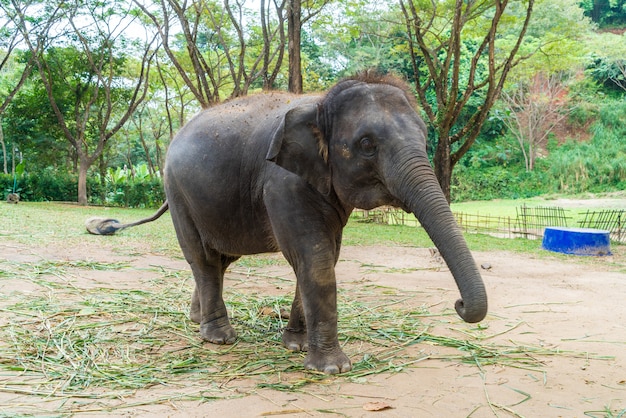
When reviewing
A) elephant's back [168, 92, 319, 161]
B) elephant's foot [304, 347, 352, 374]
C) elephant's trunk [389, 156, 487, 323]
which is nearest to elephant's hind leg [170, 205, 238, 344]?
elephant's back [168, 92, 319, 161]

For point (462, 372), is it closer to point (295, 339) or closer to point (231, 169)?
point (295, 339)

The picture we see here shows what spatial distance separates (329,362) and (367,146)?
5.28 ft

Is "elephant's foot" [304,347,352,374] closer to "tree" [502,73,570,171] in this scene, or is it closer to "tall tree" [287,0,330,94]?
"tall tree" [287,0,330,94]

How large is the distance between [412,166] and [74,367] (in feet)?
9.17

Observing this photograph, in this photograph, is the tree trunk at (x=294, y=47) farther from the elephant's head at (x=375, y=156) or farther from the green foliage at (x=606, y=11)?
the green foliage at (x=606, y=11)

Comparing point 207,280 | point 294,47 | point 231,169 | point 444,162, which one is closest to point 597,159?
point 444,162

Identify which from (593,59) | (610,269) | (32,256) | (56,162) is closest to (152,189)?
(56,162)

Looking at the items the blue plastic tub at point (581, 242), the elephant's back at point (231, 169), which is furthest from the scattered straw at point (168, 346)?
the blue plastic tub at point (581, 242)

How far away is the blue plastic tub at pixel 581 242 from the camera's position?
43.3 ft

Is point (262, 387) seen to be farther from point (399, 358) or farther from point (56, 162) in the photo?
point (56, 162)

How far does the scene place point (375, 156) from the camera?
3914 millimetres

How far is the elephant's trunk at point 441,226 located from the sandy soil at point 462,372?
0.69 m

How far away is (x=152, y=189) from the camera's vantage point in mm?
27000

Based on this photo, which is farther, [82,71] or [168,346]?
[82,71]
